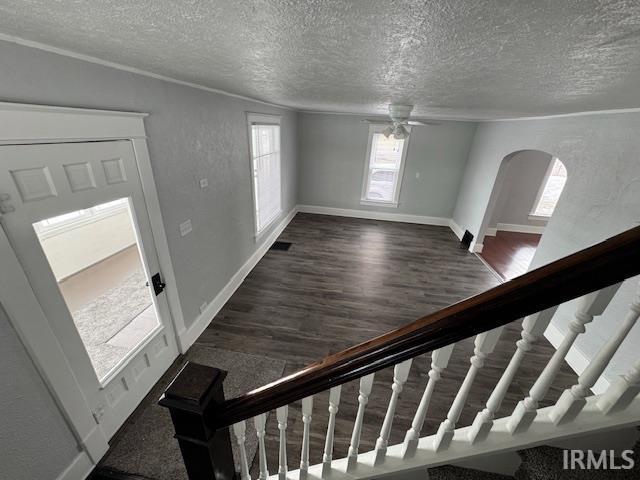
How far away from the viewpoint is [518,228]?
5.73 m

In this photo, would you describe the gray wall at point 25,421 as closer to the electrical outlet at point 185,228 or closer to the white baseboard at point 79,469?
the white baseboard at point 79,469

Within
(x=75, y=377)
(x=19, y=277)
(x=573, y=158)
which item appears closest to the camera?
(x=19, y=277)

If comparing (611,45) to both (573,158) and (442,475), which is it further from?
(573,158)

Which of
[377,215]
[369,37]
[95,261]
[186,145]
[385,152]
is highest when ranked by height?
[369,37]

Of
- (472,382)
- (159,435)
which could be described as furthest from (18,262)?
(472,382)

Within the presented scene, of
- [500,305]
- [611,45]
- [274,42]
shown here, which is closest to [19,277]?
[274,42]

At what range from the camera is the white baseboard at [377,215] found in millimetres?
6204

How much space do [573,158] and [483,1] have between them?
125 inches

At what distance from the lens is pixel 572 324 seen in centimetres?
68

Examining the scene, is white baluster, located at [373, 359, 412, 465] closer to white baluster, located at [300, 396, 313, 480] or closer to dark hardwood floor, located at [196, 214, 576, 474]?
white baluster, located at [300, 396, 313, 480]

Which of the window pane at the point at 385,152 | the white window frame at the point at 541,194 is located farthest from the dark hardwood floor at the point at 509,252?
the window pane at the point at 385,152

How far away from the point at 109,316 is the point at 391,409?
2.04 metres

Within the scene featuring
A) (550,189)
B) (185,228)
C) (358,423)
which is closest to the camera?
(358,423)

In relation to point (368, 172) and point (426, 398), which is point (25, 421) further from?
point (368, 172)
